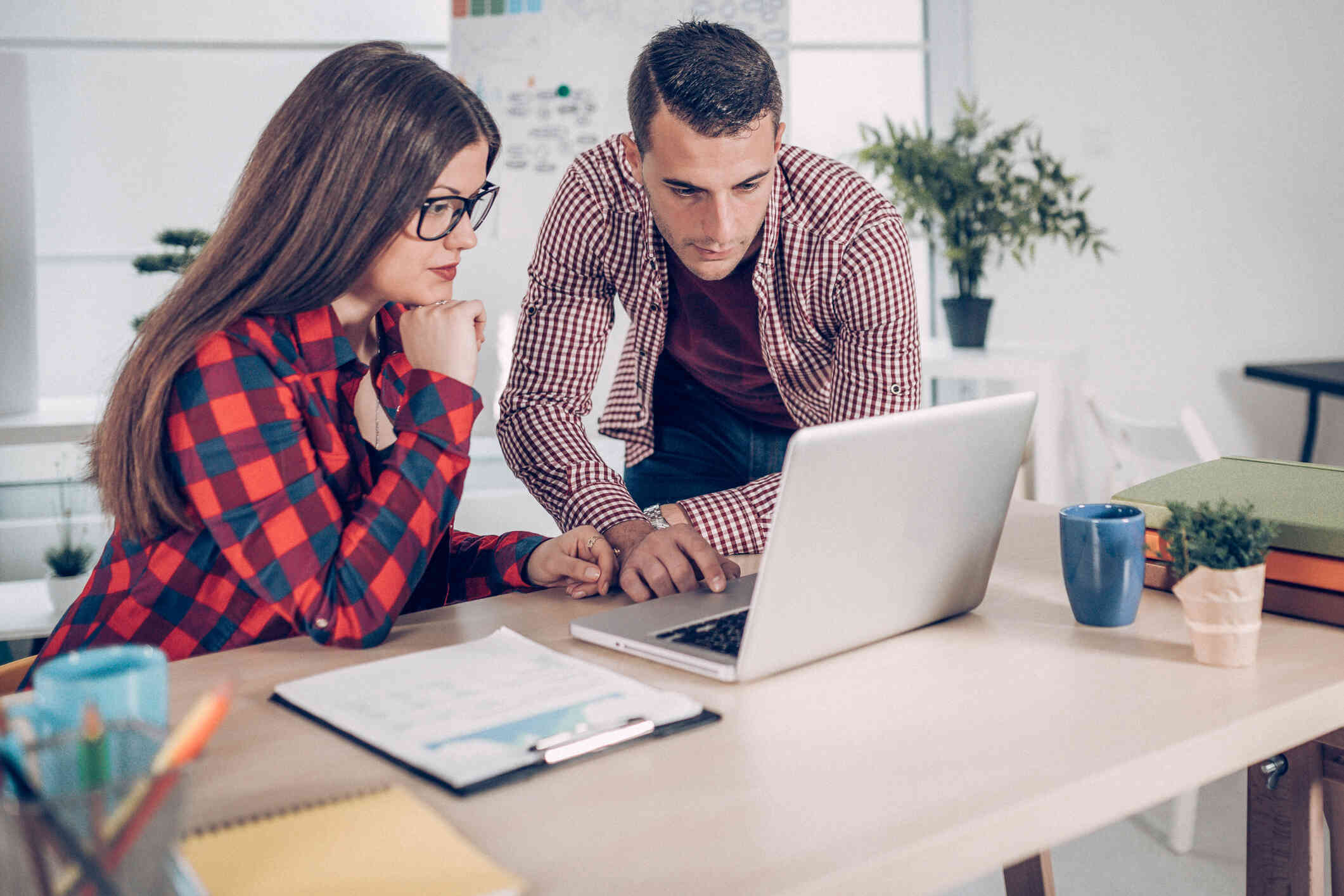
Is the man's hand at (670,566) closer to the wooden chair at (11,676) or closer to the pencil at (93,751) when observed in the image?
the wooden chair at (11,676)

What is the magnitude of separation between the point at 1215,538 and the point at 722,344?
98 cm

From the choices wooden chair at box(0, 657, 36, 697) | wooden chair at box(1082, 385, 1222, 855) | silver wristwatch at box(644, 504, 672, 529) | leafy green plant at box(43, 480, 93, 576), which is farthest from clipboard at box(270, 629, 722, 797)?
leafy green plant at box(43, 480, 93, 576)

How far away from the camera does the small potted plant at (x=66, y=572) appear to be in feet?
7.80

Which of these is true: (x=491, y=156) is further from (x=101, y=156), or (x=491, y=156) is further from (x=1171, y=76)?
(x=1171, y=76)

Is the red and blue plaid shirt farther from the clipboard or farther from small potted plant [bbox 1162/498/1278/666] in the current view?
small potted plant [bbox 1162/498/1278/666]

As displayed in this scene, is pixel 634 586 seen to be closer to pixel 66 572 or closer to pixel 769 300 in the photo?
pixel 769 300

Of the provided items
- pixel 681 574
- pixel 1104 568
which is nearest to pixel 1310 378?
pixel 1104 568

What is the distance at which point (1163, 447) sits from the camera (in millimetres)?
2438

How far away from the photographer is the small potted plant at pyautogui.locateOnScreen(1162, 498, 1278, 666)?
88cm

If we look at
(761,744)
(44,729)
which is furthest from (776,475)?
(44,729)

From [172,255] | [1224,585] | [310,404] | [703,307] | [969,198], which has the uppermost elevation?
[969,198]

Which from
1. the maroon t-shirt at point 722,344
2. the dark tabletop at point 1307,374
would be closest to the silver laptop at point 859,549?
the maroon t-shirt at point 722,344

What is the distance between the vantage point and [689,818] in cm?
65

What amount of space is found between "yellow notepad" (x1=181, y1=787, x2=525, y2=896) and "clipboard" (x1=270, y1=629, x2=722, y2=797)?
6 cm
